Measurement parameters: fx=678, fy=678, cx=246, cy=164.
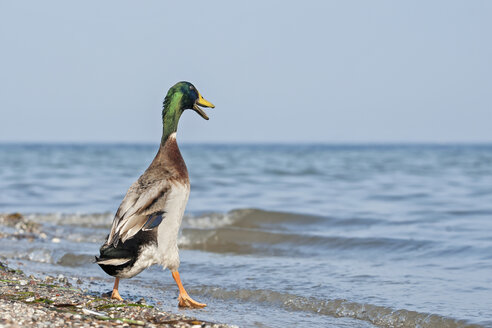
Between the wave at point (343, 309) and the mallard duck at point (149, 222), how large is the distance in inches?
42.3

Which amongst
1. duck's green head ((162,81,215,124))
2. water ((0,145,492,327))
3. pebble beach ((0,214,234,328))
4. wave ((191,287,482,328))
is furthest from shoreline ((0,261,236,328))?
duck's green head ((162,81,215,124))

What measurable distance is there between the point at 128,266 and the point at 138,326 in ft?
2.71

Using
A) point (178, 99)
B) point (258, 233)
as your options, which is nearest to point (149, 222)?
point (178, 99)

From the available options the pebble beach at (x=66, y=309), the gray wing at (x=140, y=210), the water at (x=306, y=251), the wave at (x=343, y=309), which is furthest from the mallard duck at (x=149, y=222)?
the wave at (x=343, y=309)

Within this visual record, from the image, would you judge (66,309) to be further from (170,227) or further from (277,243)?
(277,243)

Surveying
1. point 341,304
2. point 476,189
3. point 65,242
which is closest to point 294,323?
point 341,304

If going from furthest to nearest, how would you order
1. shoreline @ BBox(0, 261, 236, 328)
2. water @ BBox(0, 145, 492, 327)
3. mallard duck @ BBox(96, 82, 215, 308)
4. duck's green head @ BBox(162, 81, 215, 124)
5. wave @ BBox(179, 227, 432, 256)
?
wave @ BBox(179, 227, 432, 256) < water @ BBox(0, 145, 492, 327) < duck's green head @ BBox(162, 81, 215, 124) < mallard duck @ BBox(96, 82, 215, 308) < shoreline @ BBox(0, 261, 236, 328)

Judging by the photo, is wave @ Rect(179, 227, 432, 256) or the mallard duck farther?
wave @ Rect(179, 227, 432, 256)

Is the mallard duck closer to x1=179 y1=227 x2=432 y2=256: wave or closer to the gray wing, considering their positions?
the gray wing

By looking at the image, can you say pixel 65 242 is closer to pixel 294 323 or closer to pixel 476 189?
pixel 294 323

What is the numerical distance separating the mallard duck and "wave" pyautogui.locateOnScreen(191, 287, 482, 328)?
3.52 feet

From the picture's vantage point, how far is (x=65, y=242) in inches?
370

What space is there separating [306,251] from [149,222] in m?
4.68

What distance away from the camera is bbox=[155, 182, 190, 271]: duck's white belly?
5055mm
